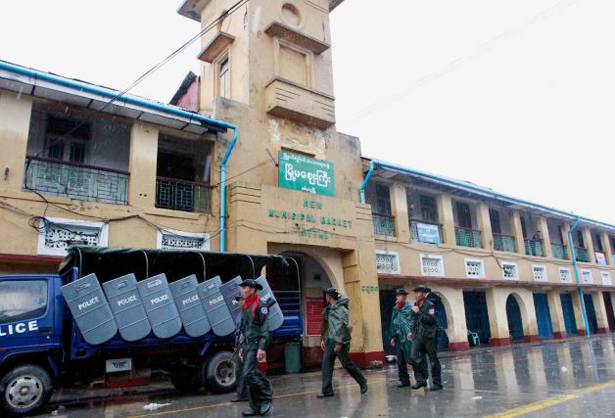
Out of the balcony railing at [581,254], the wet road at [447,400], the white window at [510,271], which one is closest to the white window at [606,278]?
the balcony railing at [581,254]

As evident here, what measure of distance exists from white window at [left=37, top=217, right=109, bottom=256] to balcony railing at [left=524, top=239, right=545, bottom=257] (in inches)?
749

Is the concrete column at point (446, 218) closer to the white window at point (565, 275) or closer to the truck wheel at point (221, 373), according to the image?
the white window at point (565, 275)

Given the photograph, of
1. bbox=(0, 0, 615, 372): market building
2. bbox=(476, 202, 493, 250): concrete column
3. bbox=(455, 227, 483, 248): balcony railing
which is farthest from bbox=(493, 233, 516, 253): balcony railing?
bbox=(455, 227, 483, 248): balcony railing

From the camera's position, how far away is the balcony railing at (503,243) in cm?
2133

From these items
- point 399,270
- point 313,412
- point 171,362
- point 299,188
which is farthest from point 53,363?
point 399,270

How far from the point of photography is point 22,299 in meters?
7.38

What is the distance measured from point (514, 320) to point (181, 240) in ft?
59.0

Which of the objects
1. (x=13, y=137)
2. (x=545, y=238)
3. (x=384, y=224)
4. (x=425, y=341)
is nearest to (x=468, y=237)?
(x=384, y=224)

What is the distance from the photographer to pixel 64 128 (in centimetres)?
1241

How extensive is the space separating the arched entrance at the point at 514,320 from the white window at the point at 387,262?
9528mm

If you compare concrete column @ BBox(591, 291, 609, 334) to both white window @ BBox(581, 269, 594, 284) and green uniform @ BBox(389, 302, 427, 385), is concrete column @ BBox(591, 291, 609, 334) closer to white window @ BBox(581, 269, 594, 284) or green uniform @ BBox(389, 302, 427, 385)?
white window @ BBox(581, 269, 594, 284)

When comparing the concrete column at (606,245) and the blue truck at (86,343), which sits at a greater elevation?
the concrete column at (606,245)

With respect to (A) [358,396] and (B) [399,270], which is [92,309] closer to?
(A) [358,396]

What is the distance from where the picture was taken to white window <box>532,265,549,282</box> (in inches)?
872
